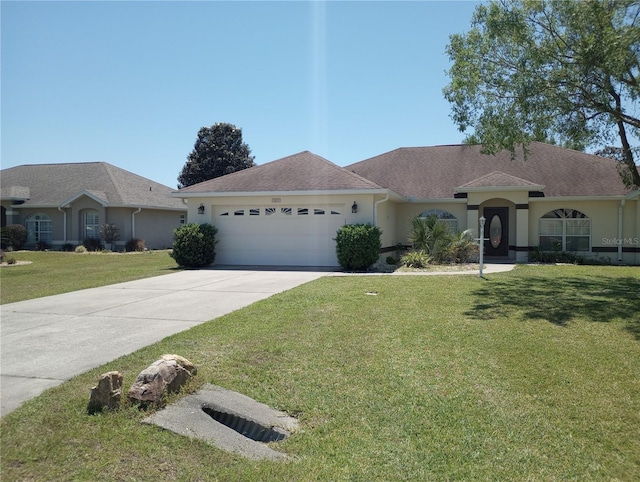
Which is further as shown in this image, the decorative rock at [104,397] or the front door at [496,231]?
the front door at [496,231]

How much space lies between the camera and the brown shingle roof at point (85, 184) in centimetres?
2873

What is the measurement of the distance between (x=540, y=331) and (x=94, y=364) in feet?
21.2

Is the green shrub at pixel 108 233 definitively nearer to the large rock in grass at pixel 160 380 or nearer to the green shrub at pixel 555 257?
the green shrub at pixel 555 257

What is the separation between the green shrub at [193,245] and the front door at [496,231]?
39.4ft

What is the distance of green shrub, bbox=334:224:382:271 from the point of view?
1591cm

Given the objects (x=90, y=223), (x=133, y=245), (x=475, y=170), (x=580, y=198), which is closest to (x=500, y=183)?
(x=475, y=170)

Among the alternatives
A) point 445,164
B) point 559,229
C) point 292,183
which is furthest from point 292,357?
point 445,164

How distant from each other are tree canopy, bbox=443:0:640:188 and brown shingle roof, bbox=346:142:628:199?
8.08 meters

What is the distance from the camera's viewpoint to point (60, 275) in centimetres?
1570

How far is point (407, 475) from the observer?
348 cm

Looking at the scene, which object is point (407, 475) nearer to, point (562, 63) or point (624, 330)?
point (624, 330)

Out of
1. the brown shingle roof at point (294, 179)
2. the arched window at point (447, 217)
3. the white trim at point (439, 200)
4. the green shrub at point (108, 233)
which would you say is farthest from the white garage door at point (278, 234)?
the green shrub at point (108, 233)

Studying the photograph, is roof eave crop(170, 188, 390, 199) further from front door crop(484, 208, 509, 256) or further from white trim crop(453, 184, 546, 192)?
front door crop(484, 208, 509, 256)

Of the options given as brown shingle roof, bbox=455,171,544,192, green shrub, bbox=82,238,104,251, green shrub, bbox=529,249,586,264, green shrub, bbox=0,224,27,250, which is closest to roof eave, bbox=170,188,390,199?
brown shingle roof, bbox=455,171,544,192
